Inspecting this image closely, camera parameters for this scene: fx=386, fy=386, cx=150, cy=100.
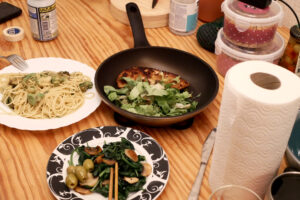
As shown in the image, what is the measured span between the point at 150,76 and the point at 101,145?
0.38m

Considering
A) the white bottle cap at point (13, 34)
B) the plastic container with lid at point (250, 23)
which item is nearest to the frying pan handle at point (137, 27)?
the plastic container with lid at point (250, 23)

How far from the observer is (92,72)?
1.48m

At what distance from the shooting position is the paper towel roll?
0.80m

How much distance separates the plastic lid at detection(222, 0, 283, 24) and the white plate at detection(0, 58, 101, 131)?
567 millimetres

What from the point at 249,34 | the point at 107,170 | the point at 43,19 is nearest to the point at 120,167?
the point at 107,170

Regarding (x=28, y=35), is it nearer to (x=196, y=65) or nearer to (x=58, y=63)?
(x=58, y=63)

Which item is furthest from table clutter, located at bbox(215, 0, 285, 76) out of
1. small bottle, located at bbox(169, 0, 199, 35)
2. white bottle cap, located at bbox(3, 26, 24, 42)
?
white bottle cap, located at bbox(3, 26, 24, 42)

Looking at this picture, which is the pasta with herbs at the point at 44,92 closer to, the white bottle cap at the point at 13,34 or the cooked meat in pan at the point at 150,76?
the cooked meat in pan at the point at 150,76

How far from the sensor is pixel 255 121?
812 mm

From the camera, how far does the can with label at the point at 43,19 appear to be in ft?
5.11

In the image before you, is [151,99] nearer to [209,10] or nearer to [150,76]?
[150,76]

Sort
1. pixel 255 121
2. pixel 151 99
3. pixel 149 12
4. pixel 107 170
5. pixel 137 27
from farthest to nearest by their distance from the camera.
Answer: pixel 149 12
pixel 137 27
pixel 151 99
pixel 107 170
pixel 255 121

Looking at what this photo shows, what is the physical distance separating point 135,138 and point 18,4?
1.20m

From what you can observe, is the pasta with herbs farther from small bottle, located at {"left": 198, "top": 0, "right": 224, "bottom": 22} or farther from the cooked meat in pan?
small bottle, located at {"left": 198, "top": 0, "right": 224, "bottom": 22}
